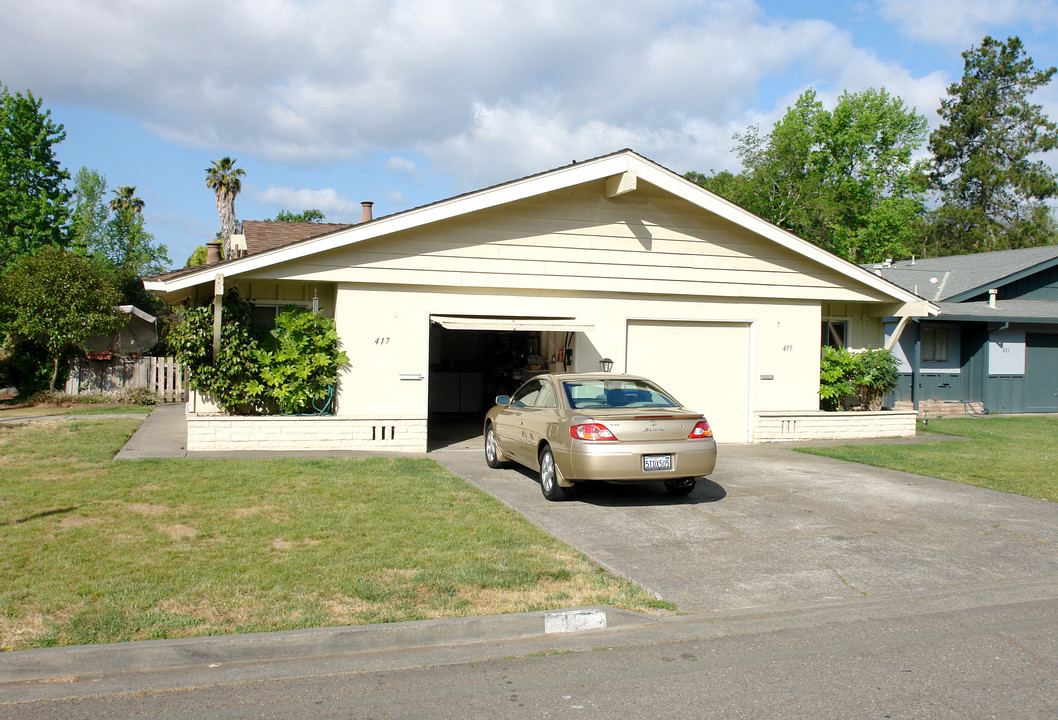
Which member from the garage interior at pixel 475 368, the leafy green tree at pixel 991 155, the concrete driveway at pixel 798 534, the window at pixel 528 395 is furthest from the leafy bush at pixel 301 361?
the leafy green tree at pixel 991 155

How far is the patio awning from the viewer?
40.9 feet

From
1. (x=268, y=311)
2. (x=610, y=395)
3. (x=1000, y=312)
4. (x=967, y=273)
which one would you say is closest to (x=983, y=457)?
(x=610, y=395)

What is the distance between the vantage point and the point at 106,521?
7430 millimetres

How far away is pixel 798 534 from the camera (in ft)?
25.6

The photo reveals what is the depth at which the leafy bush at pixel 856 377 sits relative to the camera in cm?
1528

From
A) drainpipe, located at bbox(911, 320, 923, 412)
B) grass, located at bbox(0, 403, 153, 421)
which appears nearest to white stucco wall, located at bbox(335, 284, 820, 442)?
drainpipe, located at bbox(911, 320, 923, 412)

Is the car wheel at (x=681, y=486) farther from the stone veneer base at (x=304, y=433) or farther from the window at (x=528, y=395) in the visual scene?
the stone veneer base at (x=304, y=433)

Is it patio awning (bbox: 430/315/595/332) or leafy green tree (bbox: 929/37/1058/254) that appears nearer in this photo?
patio awning (bbox: 430/315/595/332)

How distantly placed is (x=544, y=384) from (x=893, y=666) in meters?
5.95

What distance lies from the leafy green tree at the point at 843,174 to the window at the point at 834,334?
25.7 metres

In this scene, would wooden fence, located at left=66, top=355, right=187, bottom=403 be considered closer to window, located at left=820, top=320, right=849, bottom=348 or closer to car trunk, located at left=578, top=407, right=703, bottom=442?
window, located at left=820, top=320, right=849, bottom=348

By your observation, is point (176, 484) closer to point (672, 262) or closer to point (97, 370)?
point (672, 262)

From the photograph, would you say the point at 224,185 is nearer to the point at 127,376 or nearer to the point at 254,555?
the point at 127,376

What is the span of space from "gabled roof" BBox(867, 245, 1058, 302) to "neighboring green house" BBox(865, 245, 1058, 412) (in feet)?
0.11
